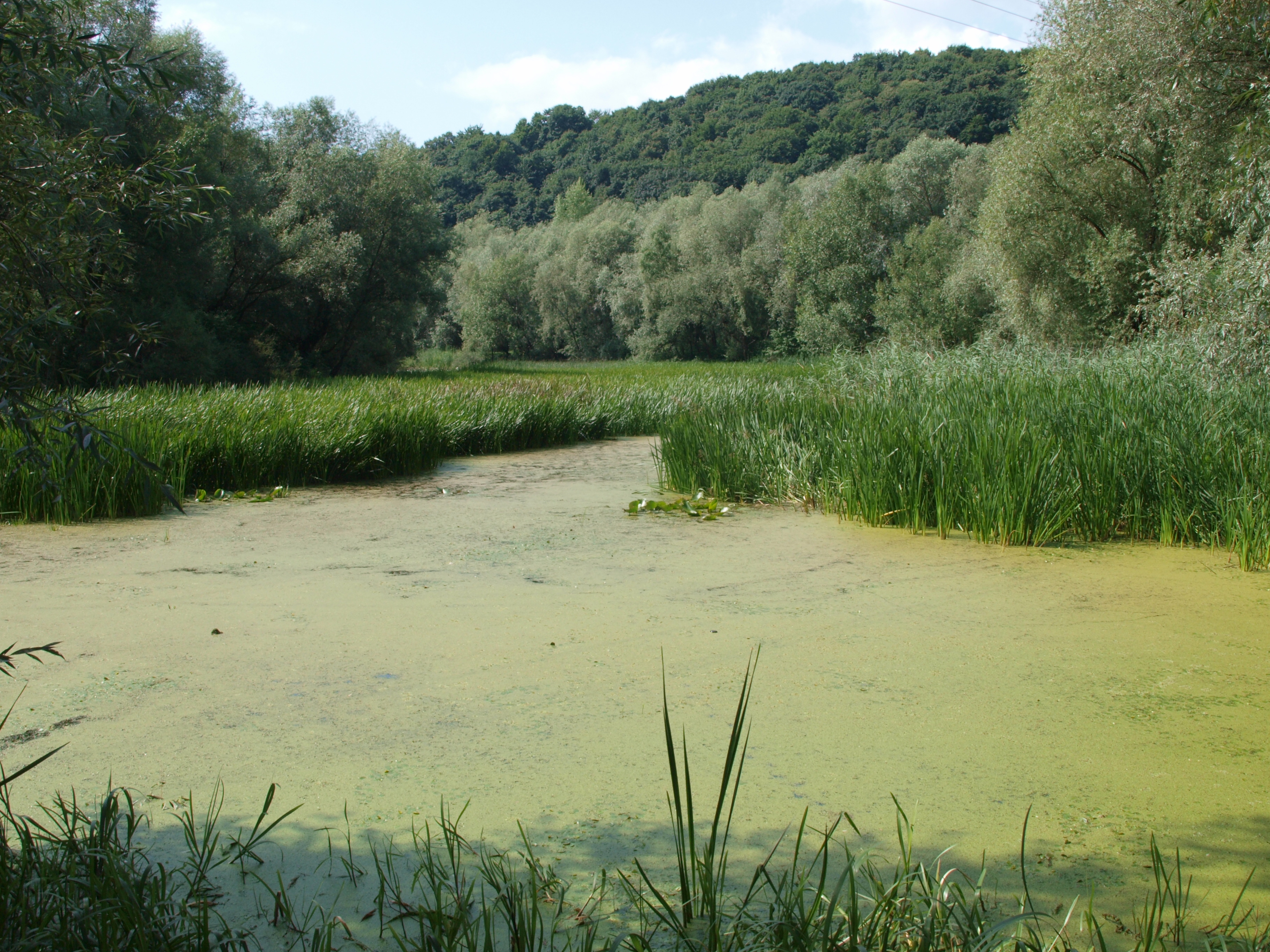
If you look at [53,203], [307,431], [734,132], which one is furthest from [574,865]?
[734,132]

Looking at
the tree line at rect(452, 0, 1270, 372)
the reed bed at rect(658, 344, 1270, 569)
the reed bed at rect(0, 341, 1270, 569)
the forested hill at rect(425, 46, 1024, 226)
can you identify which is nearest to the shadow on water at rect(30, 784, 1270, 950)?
the reed bed at rect(0, 341, 1270, 569)

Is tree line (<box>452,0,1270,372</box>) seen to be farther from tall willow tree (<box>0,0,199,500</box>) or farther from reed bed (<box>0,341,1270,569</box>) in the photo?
tall willow tree (<box>0,0,199,500</box>)

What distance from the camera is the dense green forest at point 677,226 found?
1.54 metres

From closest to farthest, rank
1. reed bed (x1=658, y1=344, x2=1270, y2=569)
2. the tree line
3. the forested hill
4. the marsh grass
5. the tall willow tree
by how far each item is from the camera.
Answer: the marsh grass → the tall willow tree → reed bed (x1=658, y1=344, x2=1270, y2=569) → the tree line → the forested hill

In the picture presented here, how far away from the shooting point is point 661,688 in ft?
7.60

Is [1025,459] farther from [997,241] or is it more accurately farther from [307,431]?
[997,241]

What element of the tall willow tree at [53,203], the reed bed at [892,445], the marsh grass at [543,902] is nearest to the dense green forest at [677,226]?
the tall willow tree at [53,203]

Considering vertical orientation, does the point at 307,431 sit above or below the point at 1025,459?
above

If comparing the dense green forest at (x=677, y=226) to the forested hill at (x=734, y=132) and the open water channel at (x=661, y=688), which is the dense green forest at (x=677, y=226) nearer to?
the forested hill at (x=734, y=132)

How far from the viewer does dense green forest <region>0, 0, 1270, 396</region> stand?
1.54m

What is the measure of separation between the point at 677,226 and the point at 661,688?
31.8 meters

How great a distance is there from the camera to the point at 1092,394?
5043 millimetres

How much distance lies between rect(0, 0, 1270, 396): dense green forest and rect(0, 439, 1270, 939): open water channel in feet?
2.74

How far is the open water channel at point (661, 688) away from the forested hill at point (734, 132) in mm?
18060
